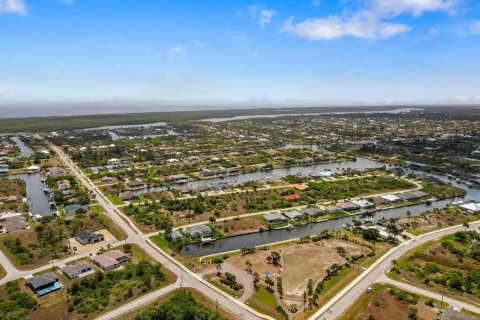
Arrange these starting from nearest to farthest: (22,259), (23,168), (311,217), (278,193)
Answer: (22,259)
(311,217)
(278,193)
(23,168)

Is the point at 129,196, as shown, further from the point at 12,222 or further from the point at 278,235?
the point at 278,235

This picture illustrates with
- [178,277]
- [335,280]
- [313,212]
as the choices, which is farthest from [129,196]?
[335,280]

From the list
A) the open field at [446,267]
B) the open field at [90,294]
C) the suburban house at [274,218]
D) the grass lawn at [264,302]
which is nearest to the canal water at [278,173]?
the suburban house at [274,218]

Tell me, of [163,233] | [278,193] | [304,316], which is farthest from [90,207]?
[304,316]

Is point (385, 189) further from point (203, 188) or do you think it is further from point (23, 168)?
point (23, 168)

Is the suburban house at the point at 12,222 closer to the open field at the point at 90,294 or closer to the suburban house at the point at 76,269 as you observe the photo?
the open field at the point at 90,294

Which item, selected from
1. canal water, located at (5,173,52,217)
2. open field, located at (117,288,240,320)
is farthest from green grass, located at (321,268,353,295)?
canal water, located at (5,173,52,217)
